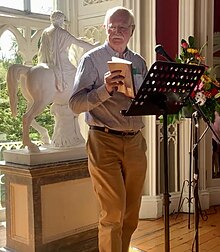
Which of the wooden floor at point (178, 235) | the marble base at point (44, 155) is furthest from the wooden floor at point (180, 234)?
the marble base at point (44, 155)

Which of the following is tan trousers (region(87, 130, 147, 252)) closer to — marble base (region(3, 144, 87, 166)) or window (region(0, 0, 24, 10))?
marble base (region(3, 144, 87, 166))

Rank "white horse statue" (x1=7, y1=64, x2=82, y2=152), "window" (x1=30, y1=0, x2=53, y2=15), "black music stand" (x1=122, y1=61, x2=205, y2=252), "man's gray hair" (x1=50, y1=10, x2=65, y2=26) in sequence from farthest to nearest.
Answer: "window" (x1=30, y1=0, x2=53, y2=15)
"man's gray hair" (x1=50, y1=10, x2=65, y2=26)
"white horse statue" (x1=7, y1=64, x2=82, y2=152)
"black music stand" (x1=122, y1=61, x2=205, y2=252)

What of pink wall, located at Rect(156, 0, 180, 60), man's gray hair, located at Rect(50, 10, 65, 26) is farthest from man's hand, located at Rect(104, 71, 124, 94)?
pink wall, located at Rect(156, 0, 180, 60)

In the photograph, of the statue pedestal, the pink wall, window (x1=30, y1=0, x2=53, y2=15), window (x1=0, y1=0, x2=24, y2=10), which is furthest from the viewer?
the pink wall

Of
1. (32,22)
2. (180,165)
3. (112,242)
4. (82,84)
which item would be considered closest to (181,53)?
(180,165)

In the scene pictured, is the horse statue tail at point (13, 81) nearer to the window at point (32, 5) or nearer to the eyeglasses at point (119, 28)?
the eyeglasses at point (119, 28)

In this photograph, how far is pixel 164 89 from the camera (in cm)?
179

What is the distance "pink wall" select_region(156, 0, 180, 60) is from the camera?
3.83 meters

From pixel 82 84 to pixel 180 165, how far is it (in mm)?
2209

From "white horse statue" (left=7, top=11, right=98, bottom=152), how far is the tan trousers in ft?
2.18

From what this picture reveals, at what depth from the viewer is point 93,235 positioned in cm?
292

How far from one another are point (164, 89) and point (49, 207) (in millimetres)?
1217

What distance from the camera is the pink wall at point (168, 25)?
383 cm

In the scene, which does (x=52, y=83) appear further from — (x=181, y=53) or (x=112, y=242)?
(x=181, y=53)
